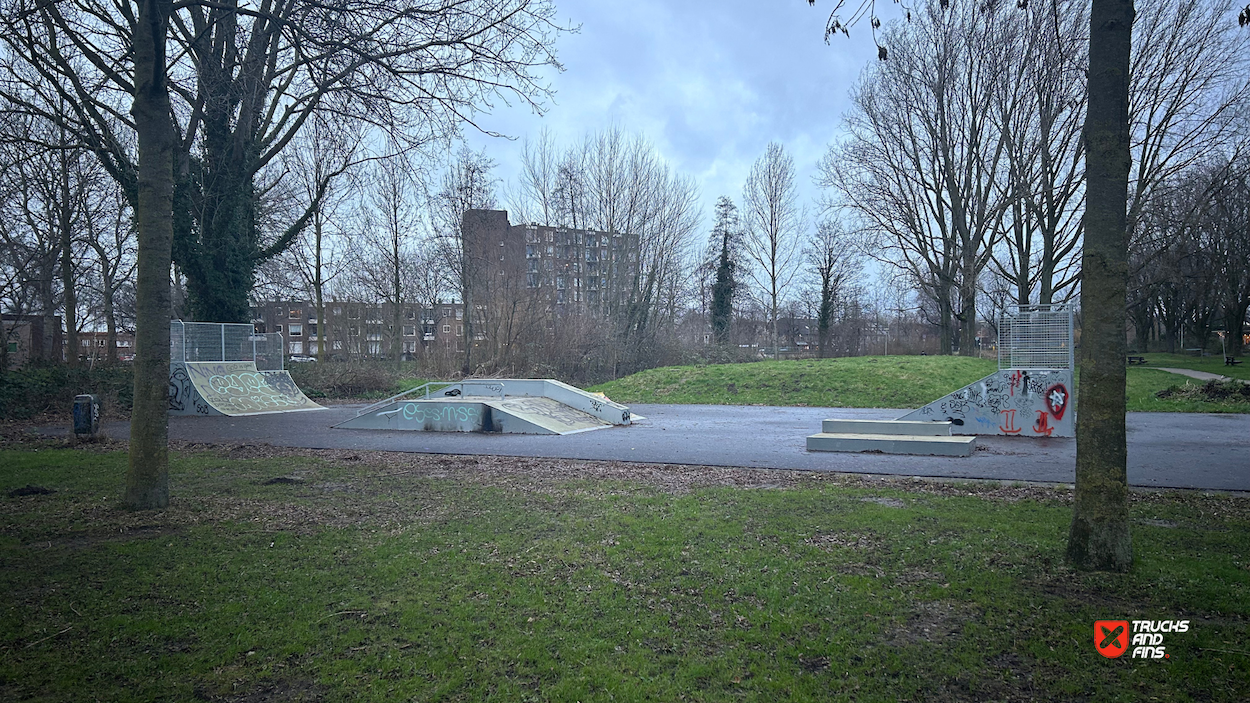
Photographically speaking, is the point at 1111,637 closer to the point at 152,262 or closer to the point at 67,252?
the point at 152,262

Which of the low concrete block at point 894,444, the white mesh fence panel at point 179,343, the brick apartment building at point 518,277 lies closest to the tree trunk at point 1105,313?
the low concrete block at point 894,444

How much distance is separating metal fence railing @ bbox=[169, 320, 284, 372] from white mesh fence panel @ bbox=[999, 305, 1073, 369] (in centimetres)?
2203

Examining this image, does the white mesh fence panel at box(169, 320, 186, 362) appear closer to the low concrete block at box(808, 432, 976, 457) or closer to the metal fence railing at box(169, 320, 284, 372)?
the metal fence railing at box(169, 320, 284, 372)

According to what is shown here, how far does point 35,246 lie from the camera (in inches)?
1012

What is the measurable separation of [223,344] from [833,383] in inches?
838

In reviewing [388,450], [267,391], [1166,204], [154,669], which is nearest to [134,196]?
[267,391]

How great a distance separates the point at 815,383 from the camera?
2712 cm

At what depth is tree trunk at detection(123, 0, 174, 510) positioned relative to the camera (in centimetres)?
709

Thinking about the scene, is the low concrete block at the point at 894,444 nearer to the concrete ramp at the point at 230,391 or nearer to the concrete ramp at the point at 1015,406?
the concrete ramp at the point at 1015,406

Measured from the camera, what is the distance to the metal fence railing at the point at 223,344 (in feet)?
70.1

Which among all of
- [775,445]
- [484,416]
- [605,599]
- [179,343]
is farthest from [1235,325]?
[179,343]

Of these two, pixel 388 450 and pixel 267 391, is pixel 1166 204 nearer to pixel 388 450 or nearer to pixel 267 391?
pixel 388 450

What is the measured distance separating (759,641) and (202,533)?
522 centimetres

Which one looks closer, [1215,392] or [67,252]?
[1215,392]
